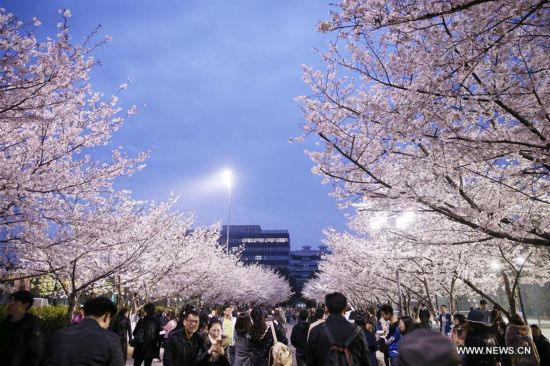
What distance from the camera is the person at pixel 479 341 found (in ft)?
14.5

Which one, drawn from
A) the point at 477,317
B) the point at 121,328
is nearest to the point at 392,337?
the point at 477,317

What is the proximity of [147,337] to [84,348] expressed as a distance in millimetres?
5658

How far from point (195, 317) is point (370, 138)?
4.38 metres

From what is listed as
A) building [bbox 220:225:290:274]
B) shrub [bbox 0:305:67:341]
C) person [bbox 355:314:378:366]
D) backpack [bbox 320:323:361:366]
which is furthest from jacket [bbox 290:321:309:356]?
building [bbox 220:225:290:274]

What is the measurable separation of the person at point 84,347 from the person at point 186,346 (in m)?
1.81

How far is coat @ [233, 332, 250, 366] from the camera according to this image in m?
5.08

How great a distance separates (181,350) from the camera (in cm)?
462

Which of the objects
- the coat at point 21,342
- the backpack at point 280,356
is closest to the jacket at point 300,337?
the backpack at point 280,356

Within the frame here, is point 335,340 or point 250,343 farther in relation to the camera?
point 250,343

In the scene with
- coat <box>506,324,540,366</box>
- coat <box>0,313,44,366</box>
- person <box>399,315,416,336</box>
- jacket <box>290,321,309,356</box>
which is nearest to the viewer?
coat <box>0,313,44,366</box>

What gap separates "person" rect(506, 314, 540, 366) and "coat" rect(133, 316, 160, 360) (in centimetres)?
705

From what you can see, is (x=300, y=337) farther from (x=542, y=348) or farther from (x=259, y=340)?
(x=542, y=348)

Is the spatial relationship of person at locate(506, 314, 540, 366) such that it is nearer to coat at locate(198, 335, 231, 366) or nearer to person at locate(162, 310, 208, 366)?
coat at locate(198, 335, 231, 366)

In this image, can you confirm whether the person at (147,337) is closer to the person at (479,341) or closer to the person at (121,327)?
the person at (121,327)
